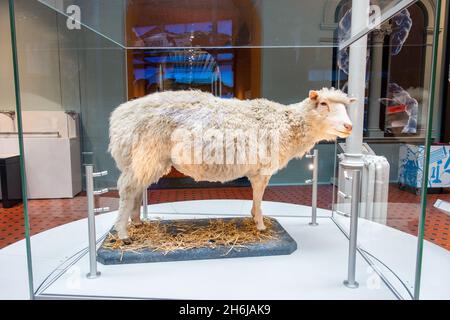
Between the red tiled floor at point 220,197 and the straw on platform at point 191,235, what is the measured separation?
1.24ft

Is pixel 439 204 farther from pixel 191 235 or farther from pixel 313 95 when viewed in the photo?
pixel 191 235

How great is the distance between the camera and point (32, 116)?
1.92 m

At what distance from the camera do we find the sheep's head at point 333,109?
6.21 feet

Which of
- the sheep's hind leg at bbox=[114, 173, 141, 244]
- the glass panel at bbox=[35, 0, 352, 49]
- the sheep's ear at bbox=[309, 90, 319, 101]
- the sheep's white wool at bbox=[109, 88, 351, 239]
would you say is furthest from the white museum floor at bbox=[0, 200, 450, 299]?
the glass panel at bbox=[35, 0, 352, 49]

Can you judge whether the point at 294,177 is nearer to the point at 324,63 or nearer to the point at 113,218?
the point at 324,63

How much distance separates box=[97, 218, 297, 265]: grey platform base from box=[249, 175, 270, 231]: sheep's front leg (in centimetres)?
19

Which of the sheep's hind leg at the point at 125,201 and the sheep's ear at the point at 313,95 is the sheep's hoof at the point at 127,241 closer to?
the sheep's hind leg at the point at 125,201

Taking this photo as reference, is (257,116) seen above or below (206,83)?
below

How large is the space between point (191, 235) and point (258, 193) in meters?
0.52

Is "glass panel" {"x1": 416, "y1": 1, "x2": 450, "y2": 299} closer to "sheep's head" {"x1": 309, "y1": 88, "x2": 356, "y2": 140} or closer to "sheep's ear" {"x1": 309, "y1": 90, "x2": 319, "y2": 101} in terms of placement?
"sheep's head" {"x1": 309, "y1": 88, "x2": 356, "y2": 140}

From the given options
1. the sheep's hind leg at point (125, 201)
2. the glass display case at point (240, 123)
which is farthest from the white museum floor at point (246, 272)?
the sheep's hind leg at point (125, 201)

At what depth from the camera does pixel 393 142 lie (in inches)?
87.6
